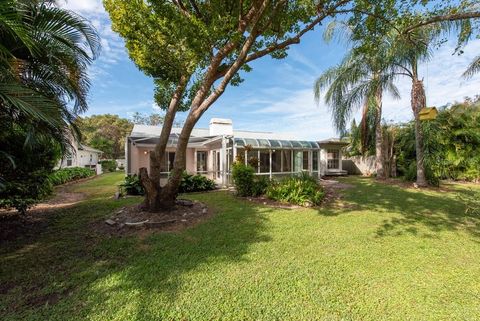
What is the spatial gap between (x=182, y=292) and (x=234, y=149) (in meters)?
10.1

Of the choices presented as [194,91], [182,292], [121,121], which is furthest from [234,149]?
[121,121]

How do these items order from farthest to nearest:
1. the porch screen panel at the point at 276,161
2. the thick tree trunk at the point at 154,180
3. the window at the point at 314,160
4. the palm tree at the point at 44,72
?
the window at the point at 314,160 < the porch screen panel at the point at 276,161 < the thick tree trunk at the point at 154,180 < the palm tree at the point at 44,72

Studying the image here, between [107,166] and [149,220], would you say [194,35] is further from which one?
[107,166]

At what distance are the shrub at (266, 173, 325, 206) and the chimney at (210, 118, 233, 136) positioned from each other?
9.80 meters

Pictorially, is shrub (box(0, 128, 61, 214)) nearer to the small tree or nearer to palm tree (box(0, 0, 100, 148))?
palm tree (box(0, 0, 100, 148))

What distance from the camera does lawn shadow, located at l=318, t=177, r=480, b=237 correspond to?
5926 millimetres

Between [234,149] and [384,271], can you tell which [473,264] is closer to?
[384,271]

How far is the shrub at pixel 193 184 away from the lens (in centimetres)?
1143

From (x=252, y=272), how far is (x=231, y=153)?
391 inches

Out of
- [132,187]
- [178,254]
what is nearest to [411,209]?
[178,254]

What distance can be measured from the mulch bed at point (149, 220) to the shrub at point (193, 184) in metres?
4.03

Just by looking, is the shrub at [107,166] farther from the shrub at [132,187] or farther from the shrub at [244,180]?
the shrub at [244,180]

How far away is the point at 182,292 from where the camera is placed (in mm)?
3166

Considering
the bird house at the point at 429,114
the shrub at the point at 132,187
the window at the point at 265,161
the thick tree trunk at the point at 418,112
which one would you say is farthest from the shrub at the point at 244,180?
the thick tree trunk at the point at 418,112
